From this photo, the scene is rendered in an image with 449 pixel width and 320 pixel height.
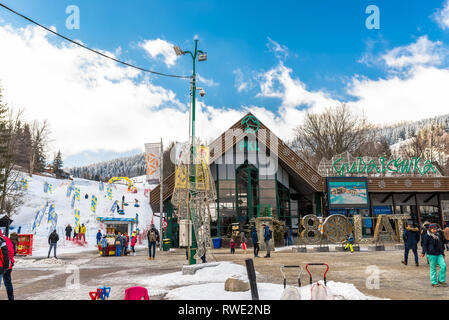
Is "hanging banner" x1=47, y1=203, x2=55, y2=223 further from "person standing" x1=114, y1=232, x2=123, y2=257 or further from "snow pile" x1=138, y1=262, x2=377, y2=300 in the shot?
"snow pile" x1=138, y1=262, x2=377, y2=300

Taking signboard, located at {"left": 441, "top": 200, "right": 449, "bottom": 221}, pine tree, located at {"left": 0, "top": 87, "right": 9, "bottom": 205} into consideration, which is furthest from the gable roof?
pine tree, located at {"left": 0, "top": 87, "right": 9, "bottom": 205}

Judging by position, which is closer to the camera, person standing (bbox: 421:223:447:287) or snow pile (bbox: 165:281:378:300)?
snow pile (bbox: 165:281:378:300)

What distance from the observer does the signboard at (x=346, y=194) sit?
31016 millimetres

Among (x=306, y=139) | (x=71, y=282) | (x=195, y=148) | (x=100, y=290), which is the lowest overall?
(x=71, y=282)

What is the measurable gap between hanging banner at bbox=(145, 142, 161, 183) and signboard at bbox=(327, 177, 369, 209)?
16.9 meters

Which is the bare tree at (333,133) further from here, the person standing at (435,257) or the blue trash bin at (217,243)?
the person standing at (435,257)

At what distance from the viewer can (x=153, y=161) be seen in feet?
85.0

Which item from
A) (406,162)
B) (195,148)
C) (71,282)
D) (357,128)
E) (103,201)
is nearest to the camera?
(71,282)

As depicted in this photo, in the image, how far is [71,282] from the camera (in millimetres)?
9906

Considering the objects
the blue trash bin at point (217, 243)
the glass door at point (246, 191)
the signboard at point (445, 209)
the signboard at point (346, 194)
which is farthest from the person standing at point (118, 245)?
the signboard at point (445, 209)

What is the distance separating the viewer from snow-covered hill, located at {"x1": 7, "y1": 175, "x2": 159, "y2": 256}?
131 ft
